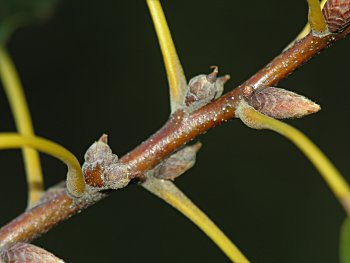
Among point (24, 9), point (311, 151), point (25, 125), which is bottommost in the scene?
point (311, 151)

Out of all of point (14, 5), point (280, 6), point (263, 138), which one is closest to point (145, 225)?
point (263, 138)

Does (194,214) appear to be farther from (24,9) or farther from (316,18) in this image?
(24,9)

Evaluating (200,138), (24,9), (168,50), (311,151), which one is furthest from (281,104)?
(200,138)

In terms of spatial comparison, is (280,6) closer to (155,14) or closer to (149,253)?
(149,253)

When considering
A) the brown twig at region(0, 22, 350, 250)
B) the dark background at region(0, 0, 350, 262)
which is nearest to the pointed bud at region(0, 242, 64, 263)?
the brown twig at region(0, 22, 350, 250)

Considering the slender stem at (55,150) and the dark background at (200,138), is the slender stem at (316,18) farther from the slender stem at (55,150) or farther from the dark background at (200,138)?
the dark background at (200,138)

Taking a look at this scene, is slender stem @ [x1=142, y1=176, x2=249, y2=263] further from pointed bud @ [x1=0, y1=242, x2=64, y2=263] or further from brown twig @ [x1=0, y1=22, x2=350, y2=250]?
pointed bud @ [x1=0, y1=242, x2=64, y2=263]
